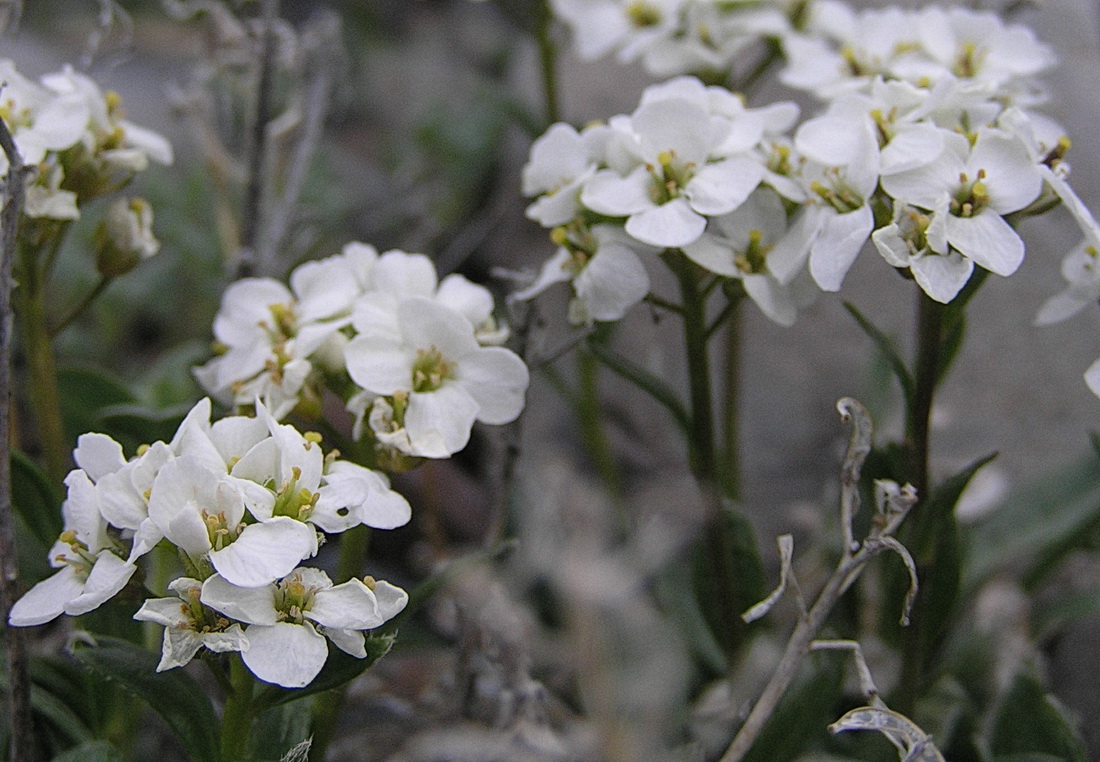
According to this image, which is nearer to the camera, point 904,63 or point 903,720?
point 903,720

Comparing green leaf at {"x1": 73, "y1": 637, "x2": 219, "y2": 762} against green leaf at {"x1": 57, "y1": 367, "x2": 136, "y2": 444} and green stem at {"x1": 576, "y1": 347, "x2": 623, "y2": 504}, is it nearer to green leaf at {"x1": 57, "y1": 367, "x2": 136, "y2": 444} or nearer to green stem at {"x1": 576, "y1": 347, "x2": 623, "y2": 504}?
green leaf at {"x1": 57, "y1": 367, "x2": 136, "y2": 444}

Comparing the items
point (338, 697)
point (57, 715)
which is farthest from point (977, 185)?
point (57, 715)

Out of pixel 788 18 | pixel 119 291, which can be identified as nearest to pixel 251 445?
pixel 788 18

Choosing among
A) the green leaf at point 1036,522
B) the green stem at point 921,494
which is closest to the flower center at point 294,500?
the green stem at point 921,494

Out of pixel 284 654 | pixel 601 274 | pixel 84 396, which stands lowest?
pixel 84 396

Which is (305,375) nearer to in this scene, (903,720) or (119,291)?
(903,720)

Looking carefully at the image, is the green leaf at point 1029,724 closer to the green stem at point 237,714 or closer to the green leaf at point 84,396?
the green stem at point 237,714

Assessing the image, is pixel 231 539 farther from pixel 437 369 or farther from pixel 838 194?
pixel 838 194
